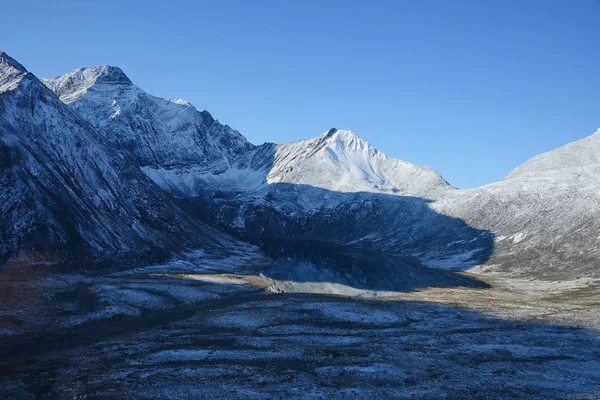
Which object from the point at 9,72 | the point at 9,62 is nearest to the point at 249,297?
the point at 9,72

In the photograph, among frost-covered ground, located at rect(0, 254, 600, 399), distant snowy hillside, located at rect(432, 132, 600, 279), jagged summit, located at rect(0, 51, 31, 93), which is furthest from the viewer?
jagged summit, located at rect(0, 51, 31, 93)

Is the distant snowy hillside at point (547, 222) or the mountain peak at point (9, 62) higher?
the mountain peak at point (9, 62)

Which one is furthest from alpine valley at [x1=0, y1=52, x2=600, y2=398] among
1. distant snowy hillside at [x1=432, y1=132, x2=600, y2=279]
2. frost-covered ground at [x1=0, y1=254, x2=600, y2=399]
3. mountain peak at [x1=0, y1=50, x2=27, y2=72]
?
mountain peak at [x1=0, y1=50, x2=27, y2=72]

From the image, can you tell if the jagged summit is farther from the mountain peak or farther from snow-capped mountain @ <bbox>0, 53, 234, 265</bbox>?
snow-capped mountain @ <bbox>0, 53, 234, 265</bbox>

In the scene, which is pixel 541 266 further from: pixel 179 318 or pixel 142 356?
pixel 142 356

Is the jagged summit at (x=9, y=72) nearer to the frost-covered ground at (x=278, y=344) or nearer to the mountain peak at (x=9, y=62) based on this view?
the mountain peak at (x=9, y=62)

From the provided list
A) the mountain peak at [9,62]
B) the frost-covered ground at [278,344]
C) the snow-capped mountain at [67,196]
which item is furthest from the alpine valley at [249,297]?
the mountain peak at [9,62]

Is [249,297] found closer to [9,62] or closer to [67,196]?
[67,196]
